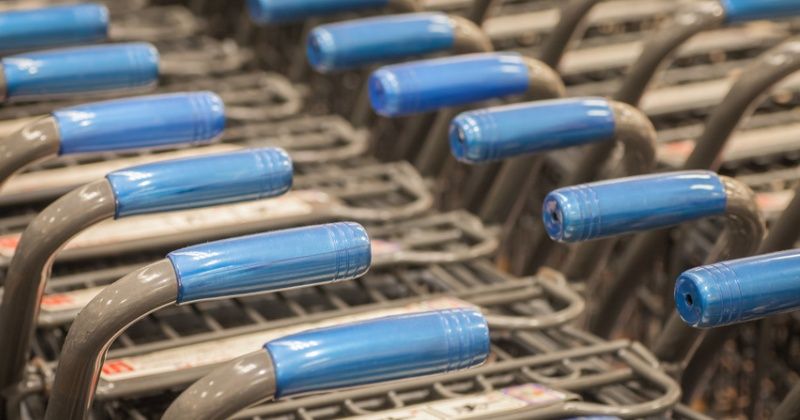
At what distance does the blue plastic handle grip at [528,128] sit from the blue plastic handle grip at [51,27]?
24.9 inches

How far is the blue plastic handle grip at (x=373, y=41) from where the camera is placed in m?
2.01

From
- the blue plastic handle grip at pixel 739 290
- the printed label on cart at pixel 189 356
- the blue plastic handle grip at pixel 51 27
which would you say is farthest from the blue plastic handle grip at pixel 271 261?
the blue plastic handle grip at pixel 51 27

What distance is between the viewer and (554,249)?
219 cm

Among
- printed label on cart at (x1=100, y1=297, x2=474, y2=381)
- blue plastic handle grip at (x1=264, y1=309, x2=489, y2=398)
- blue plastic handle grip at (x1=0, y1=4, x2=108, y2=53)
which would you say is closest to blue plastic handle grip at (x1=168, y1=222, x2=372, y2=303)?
blue plastic handle grip at (x1=264, y1=309, x2=489, y2=398)

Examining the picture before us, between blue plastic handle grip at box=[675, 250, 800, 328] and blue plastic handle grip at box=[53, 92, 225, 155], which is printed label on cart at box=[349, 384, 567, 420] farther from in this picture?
blue plastic handle grip at box=[53, 92, 225, 155]

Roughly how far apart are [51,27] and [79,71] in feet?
0.73

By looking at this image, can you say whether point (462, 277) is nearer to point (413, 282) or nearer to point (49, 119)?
point (413, 282)

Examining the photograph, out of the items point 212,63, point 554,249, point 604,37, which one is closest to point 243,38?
point 212,63

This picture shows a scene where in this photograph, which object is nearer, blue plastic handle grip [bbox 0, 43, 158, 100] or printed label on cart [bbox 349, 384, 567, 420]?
printed label on cart [bbox 349, 384, 567, 420]

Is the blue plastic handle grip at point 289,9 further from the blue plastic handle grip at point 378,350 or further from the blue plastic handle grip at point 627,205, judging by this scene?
the blue plastic handle grip at point 378,350

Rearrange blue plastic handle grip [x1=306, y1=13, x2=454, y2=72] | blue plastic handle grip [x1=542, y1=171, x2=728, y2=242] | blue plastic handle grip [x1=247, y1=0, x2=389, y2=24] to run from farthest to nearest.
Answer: blue plastic handle grip [x1=247, y1=0, x2=389, y2=24] → blue plastic handle grip [x1=306, y1=13, x2=454, y2=72] → blue plastic handle grip [x1=542, y1=171, x2=728, y2=242]

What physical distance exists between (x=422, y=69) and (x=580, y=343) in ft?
1.29

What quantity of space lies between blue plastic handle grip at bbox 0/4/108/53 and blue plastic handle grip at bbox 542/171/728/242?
833 mm

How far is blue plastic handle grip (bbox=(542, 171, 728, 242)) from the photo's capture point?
153cm
